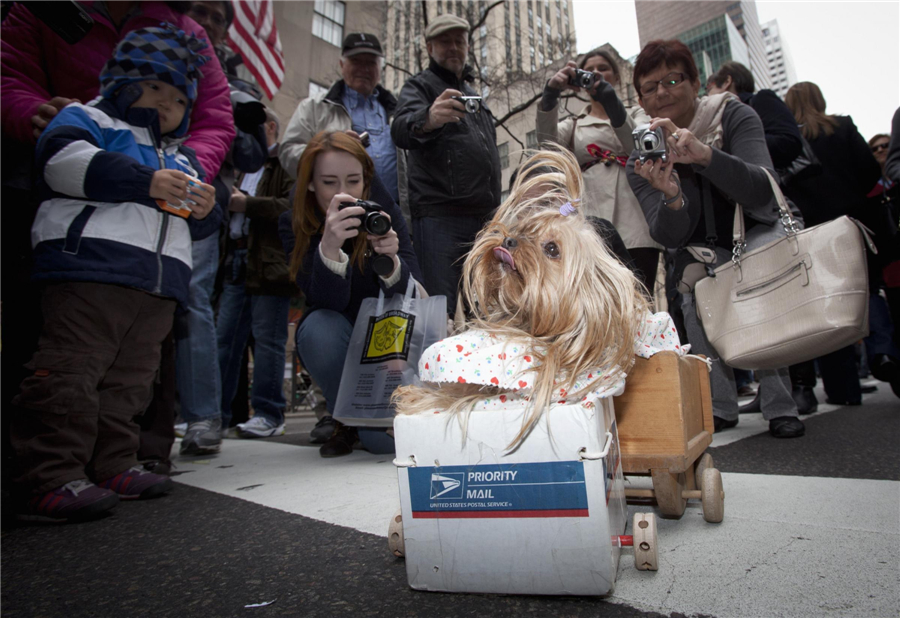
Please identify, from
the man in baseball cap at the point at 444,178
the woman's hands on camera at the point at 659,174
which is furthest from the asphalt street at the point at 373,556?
the man in baseball cap at the point at 444,178

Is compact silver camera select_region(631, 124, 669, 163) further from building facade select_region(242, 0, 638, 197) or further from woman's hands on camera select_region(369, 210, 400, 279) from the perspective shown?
building facade select_region(242, 0, 638, 197)

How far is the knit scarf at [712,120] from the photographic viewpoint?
7.79 feet

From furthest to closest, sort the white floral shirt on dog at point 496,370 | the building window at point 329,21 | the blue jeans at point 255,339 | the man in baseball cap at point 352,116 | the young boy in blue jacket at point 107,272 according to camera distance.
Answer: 1. the building window at point 329,21
2. the blue jeans at point 255,339
3. the man in baseball cap at point 352,116
4. the young boy in blue jacket at point 107,272
5. the white floral shirt on dog at point 496,370

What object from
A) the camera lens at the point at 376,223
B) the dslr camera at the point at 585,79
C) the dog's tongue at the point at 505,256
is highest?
the dslr camera at the point at 585,79

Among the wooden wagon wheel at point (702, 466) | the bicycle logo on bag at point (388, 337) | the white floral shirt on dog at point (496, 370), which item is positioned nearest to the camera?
the white floral shirt on dog at point (496, 370)

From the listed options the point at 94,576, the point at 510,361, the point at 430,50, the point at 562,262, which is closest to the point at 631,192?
the point at 430,50

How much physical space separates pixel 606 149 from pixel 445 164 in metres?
0.78

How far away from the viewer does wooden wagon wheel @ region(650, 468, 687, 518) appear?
1258 millimetres

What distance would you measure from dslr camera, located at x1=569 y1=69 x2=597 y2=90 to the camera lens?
1128mm

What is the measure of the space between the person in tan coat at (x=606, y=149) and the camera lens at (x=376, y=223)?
1.01 m

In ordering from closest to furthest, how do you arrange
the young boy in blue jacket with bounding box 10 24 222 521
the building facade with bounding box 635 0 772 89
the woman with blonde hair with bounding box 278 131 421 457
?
the young boy in blue jacket with bounding box 10 24 222 521
the woman with blonde hair with bounding box 278 131 421 457
the building facade with bounding box 635 0 772 89

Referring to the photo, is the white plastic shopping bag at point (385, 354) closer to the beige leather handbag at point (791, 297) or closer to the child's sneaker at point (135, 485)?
the child's sneaker at point (135, 485)

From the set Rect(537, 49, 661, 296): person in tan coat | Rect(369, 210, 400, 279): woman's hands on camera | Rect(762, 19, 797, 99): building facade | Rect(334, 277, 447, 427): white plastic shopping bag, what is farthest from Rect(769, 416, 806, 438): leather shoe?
Rect(762, 19, 797, 99): building facade

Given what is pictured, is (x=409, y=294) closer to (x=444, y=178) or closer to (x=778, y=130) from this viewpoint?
(x=444, y=178)
